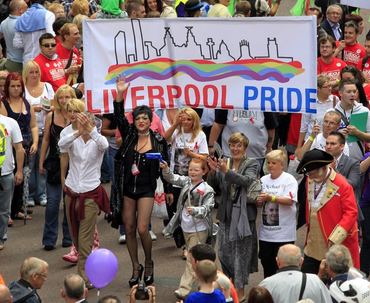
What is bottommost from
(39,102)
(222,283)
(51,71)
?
(222,283)

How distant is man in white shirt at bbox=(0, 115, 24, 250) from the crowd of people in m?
0.01

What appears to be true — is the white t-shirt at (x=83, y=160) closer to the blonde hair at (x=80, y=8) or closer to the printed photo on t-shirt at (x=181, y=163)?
the printed photo on t-shirt at (x=181, y=163)

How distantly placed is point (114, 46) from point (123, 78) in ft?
1.39

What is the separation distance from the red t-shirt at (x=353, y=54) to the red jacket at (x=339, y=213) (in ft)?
18.5

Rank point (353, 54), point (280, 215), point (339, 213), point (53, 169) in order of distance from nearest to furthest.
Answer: point (339, 213)
point (280, 215)
point (53, 169)
point (353, 54)

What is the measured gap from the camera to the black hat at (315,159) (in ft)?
35.9

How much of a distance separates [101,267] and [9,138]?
293 cm

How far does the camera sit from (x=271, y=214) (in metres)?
11.6

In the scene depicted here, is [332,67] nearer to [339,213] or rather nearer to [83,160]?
[83,160]

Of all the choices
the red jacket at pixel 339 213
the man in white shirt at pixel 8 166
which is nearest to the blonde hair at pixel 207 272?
the red jacket at pixel 339 213

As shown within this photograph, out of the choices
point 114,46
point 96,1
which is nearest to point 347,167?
point 114,46

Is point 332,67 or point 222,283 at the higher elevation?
point 332,67

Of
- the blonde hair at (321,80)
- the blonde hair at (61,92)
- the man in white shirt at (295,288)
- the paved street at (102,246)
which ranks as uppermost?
the blonde hair at (61,92)

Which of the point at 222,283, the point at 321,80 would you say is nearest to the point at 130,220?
the point at 222,283
